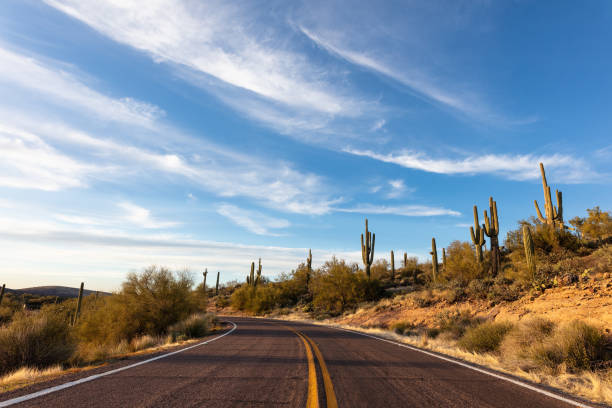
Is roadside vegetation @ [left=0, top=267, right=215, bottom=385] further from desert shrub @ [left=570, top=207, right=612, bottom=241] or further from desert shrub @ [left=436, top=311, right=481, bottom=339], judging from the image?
desert shrub @ [left=570, top=207, right=612, bottom=241]

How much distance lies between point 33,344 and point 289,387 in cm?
742

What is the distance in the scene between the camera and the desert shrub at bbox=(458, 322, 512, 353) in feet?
34.4

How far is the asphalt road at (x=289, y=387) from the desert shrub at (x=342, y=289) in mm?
28853

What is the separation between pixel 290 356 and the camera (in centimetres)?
855

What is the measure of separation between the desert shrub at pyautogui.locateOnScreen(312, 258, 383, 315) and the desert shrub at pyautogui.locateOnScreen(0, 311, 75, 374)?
2972cm

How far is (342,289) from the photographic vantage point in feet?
121

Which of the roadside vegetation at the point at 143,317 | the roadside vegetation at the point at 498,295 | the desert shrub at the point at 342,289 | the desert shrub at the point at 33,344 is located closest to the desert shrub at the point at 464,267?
the roadside vegetation at the point at 498,295

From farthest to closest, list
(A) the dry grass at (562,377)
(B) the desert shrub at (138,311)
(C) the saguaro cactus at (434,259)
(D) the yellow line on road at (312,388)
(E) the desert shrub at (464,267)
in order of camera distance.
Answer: (C) the saguaro cactus at (434,259), (E) the desert shrub at (464,267), (B) the desert shrub at (138,311), (A) the dry grass at (562,377), (D) the yellow line on road at (312,388)

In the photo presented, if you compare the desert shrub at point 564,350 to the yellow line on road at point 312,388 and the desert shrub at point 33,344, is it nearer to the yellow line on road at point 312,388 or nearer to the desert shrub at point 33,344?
the yellow line on road at point 312,388

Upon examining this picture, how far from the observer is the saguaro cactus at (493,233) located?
2341 centimetres

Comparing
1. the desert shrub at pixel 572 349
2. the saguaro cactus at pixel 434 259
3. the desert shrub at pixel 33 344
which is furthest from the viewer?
the saguaro cactus at pixel 434 259

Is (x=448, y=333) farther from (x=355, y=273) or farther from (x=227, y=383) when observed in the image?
(x=355, y=273)

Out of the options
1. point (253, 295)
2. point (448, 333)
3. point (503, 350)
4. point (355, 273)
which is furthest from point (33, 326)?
point (253, 295)

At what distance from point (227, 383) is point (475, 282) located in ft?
67.6
